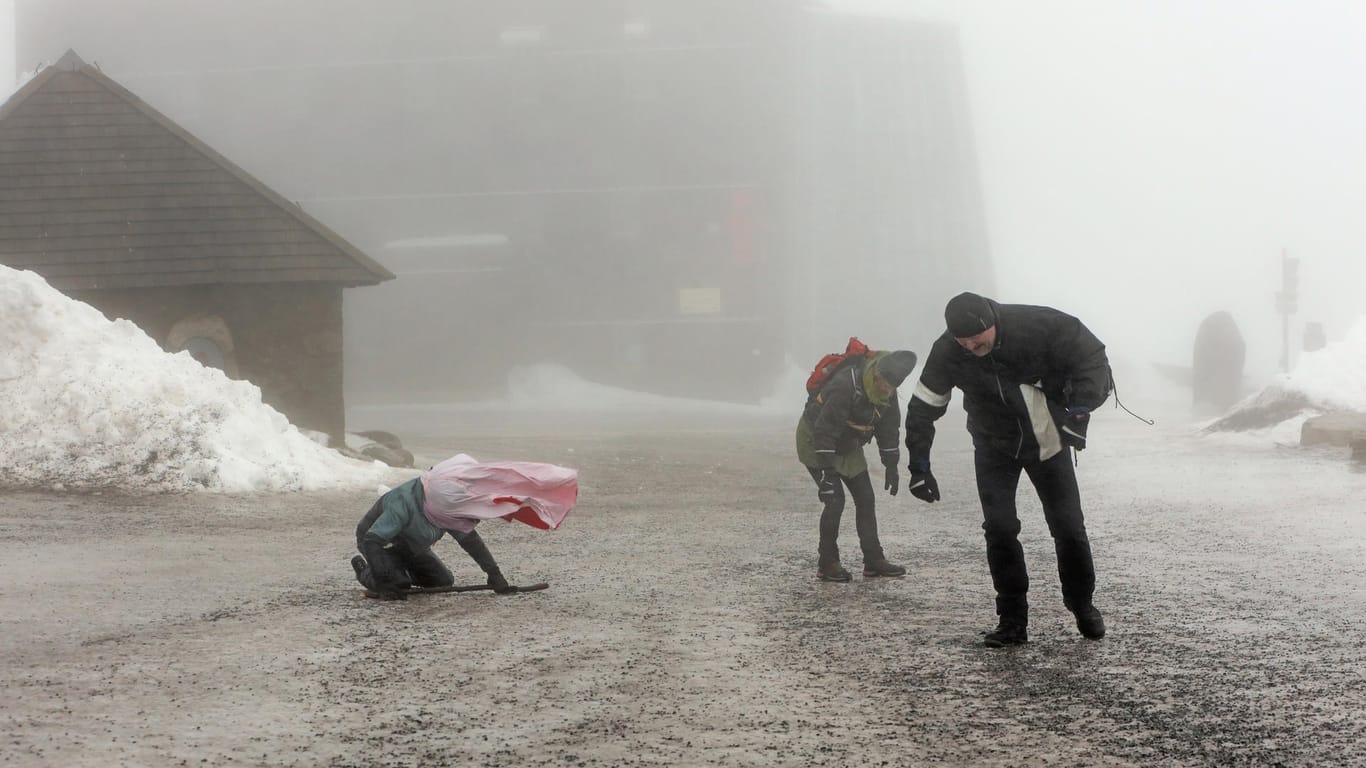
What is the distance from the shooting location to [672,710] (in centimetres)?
548

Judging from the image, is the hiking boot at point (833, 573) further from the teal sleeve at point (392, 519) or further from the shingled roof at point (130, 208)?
the shingled roof at point (130, 208)

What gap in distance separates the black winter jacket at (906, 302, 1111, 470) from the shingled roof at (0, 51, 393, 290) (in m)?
14.9

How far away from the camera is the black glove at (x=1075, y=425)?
260 inches

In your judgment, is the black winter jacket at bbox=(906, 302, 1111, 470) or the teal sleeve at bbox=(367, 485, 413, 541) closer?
the black winter jacket at bbox=(906, 302, 1111, 470)

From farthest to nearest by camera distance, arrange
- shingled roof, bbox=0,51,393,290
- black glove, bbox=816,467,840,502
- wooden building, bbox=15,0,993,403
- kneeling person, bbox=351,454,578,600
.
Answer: wooden building, bbox=15,0,993,403 < shingled roof, bbox=0,51,393,290 < black glove, bbox=816,467,840,502 < kneeling person, bbox=351,454,578,600

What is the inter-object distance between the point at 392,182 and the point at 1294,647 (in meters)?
36.6

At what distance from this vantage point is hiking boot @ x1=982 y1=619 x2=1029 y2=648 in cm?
670

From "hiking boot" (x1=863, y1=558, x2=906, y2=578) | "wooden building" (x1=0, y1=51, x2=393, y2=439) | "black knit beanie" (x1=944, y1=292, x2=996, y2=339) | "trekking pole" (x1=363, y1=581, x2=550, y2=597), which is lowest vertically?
"hiking boot" (x1=863, y1=558, x2=906, y2=578)

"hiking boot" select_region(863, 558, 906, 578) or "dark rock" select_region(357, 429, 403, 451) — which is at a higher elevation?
"dark rock" select_region(357, 429, 403, 451)

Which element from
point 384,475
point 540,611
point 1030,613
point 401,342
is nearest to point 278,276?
point 384,475

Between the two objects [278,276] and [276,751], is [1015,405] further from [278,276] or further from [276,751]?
[278,276]

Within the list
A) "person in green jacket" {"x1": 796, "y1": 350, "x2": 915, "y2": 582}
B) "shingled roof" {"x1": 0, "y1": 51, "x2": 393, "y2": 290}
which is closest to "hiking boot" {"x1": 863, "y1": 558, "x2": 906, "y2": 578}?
"person in green jacket" {"x1": 796, "y1": 350, "x2": 915, "y2": 582}

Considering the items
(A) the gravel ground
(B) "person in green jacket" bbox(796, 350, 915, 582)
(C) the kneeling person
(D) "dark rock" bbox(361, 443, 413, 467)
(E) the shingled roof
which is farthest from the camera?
(D) "dark rock" bbox(361, 443, 413, 467)

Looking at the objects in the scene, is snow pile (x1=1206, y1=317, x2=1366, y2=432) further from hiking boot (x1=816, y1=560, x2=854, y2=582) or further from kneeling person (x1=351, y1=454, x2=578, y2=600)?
kneeling person (x1=351, y1=454, x2=578, y2=600)
